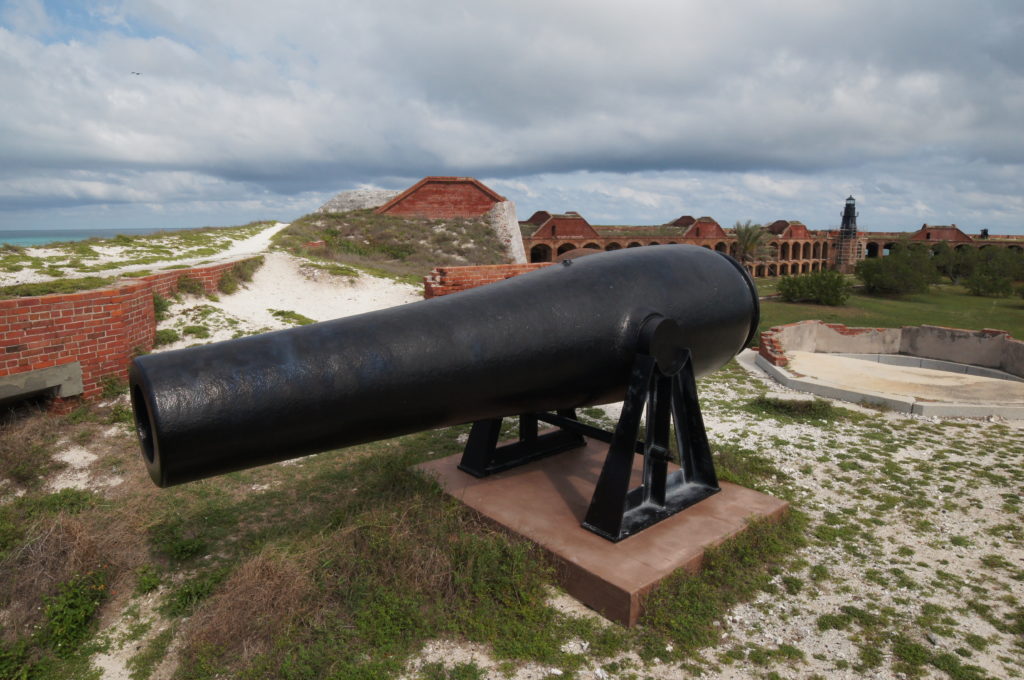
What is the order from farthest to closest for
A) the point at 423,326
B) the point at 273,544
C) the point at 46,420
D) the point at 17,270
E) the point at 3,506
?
the point at 17,270 → the point at 46,420 → the point at 3,506 → the point at 273,544 → the point at 423,326

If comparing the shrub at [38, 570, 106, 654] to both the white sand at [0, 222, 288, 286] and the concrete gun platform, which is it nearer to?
the white sand at [0, 222, 288, 286]

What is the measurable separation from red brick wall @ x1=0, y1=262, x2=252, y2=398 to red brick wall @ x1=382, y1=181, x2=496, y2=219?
68.4ft

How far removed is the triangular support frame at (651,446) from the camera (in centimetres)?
296

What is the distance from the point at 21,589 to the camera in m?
2.88

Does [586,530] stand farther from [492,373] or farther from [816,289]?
A: [816,289]

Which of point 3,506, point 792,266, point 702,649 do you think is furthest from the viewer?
point 792,266


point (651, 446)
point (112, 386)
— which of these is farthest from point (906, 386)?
point (112, 386)

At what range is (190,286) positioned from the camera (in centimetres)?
840

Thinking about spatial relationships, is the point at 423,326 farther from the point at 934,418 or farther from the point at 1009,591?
Result: the point at 934,418

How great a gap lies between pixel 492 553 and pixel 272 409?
4.61 ft

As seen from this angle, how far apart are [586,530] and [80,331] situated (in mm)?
4839

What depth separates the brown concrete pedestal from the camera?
9.10 feet

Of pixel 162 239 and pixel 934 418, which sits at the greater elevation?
pixel 162 239

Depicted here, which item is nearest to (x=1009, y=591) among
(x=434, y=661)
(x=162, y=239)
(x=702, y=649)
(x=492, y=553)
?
(x=702, y=649)
